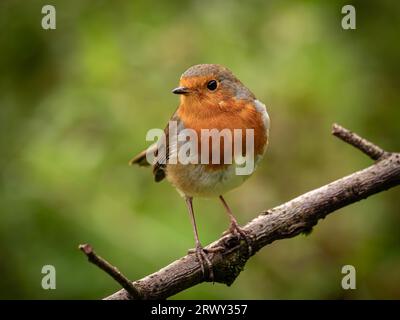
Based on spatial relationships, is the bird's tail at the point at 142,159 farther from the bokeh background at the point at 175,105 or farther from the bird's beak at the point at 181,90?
the bird's beak at the point at 181,90

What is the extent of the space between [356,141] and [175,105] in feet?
5.53

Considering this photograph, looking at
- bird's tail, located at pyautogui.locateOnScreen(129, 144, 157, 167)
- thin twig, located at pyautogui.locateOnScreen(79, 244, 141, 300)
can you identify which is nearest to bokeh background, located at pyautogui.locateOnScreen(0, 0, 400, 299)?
bird's tail, located at pyautogui.locateOnScreen(129, 144, 157, 167)

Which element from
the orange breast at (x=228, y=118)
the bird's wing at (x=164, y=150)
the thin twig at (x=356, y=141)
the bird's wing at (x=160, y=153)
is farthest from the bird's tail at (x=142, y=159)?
the thin twig at (x=356, y=141)

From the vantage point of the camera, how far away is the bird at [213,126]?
3.77m

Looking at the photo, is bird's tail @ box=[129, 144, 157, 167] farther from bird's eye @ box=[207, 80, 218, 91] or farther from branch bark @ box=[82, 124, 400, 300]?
branch bark @ box=[82, 124, 400, 300]

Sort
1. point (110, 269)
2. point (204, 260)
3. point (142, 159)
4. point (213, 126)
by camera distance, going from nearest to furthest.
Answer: point (110, 269) < point (204, 260) < point (213, 126) < point (142, 159)

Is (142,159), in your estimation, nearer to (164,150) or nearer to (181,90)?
(164,150)

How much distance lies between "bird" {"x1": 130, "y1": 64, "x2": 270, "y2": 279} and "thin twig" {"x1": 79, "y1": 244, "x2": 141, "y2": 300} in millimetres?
613

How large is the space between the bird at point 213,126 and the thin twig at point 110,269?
2.01 ft

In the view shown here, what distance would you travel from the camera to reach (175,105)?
4.98 metres

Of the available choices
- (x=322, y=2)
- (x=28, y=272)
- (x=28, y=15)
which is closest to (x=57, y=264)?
(x=28, y=272)

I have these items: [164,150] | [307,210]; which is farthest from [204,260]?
[164,150]

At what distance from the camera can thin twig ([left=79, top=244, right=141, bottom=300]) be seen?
8.61 feet
